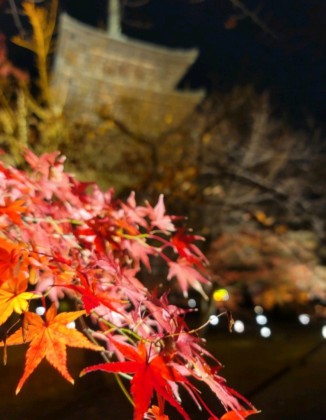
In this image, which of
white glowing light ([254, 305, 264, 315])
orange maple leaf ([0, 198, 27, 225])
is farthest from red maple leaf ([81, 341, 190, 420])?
white glowing light ([254, 305, 264, 315])

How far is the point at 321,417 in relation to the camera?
16.5 feet

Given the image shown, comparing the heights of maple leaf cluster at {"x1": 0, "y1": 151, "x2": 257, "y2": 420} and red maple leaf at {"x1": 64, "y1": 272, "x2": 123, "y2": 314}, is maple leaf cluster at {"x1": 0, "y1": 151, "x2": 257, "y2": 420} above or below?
below

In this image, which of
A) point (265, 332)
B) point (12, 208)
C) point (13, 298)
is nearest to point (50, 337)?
point (13, 298)

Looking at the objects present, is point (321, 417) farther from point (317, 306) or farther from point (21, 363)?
point (317, 306)

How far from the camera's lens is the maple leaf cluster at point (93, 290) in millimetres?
1312

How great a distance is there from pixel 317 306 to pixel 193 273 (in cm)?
1148

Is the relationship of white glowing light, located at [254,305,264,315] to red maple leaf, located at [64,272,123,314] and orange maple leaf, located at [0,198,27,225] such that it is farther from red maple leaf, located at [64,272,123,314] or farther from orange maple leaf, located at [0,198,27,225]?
red maple leaf, located at [64,272,123,314]

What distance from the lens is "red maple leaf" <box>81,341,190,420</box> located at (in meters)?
1.16

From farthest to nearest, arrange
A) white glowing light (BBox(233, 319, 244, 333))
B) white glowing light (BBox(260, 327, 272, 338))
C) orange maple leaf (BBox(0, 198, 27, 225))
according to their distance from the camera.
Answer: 1. white glowing light (BBox(260, 327, 272, 338))
2. white glowing light (BBox(233, 319, 244, 333))
3. orange maple leaf (BBox(0, 198, 27, 225))

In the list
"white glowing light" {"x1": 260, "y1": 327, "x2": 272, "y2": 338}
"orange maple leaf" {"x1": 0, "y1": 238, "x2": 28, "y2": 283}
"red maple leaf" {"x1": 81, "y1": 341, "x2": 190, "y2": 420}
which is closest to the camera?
"red maple leaf" {"x1": 81, "y1": 341, "x2": 190, "y2": 420}

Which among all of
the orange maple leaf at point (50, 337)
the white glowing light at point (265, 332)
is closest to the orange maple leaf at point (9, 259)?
the orange maple leaf at point (50, 337)

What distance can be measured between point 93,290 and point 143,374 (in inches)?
13.0

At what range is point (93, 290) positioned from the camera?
143 cm

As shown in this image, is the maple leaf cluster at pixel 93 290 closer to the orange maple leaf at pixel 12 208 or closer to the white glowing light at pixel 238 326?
the orange maple leaf at pixel 12 208
